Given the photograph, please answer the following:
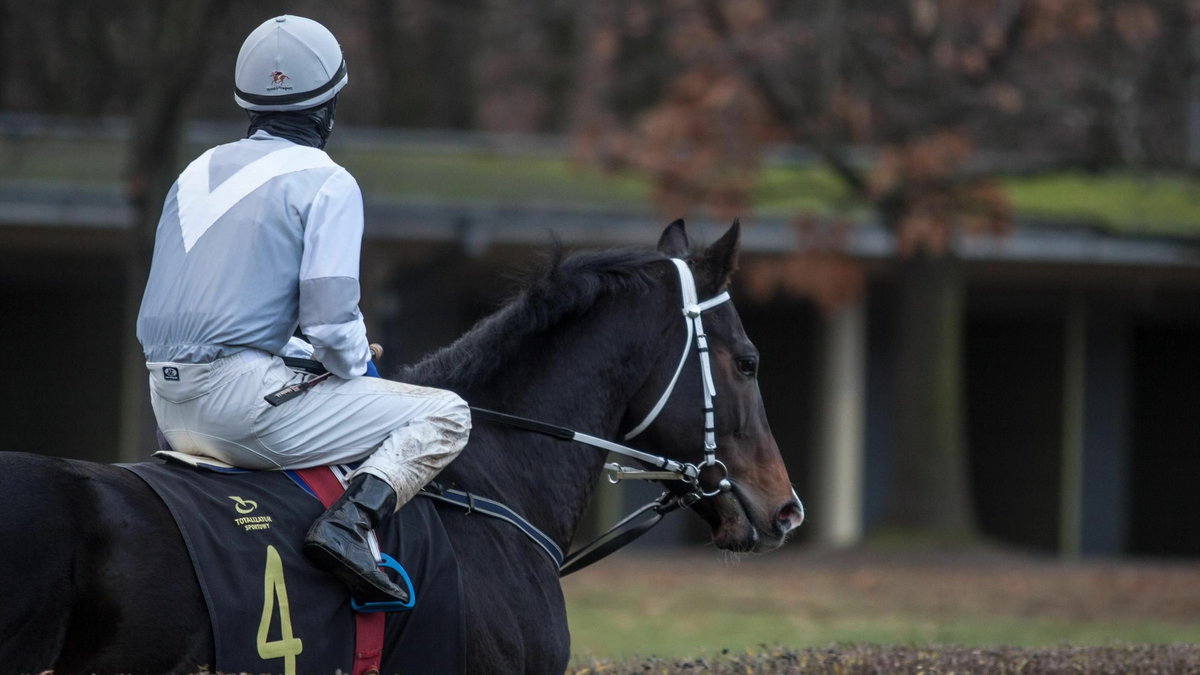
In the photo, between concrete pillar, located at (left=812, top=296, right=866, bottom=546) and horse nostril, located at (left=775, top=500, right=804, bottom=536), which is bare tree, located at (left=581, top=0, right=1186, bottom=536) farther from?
horse nostril, located at (left=775, top=500, right=804, bottom=536)

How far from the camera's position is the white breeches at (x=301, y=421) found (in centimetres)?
372

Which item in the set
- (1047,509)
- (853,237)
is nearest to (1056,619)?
(853,237)

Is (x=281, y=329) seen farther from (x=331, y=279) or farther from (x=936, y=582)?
(x=936, y=582)

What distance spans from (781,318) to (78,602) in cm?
1605

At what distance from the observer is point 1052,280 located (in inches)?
686

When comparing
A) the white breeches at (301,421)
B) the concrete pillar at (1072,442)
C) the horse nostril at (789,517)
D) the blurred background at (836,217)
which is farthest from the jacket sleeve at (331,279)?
the concrete pillar at (1072,442)

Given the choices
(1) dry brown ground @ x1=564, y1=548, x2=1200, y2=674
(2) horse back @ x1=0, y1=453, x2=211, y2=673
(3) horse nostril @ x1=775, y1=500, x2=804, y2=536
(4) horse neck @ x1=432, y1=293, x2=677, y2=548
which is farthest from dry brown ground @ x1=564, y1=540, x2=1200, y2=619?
(2) horse back @ x1=0, y1=453, x2=211, y2=673

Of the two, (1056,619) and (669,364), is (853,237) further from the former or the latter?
(669,364)

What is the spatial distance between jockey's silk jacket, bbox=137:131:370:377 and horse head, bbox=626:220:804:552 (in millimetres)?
1005

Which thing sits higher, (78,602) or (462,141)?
(462,141)

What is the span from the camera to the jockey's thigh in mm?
3760

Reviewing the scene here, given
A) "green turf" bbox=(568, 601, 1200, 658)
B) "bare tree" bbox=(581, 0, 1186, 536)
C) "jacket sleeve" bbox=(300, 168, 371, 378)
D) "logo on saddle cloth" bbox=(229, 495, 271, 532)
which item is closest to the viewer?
"logo on saddle cloth" bbox=(229, 495, 271, 532)

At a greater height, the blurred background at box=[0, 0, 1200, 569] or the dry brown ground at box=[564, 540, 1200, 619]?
the blurred background at box=[0, 0, 1200, 569]

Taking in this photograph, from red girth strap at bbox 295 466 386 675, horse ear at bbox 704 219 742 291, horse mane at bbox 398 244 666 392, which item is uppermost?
horse ear at bbox 704 219 742 291
